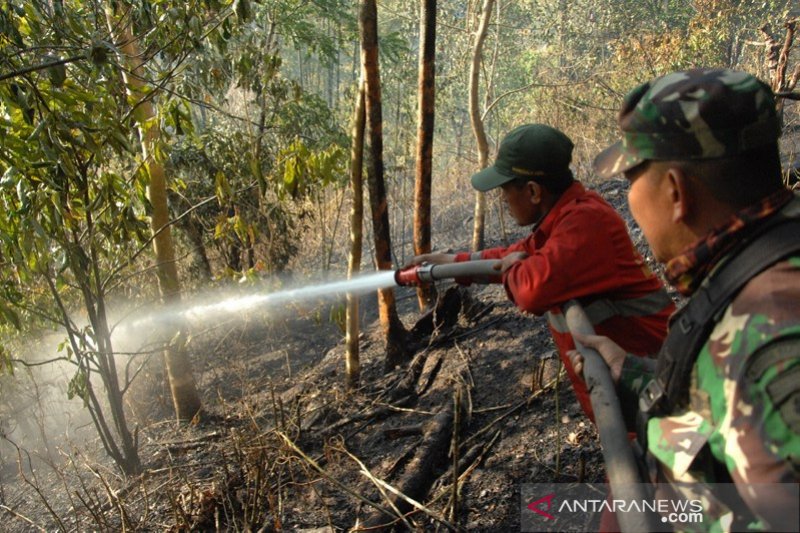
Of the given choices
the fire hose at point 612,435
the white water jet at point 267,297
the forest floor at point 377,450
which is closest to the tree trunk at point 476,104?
the forest floor at point 377,450

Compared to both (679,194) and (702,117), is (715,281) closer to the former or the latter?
(679,194)

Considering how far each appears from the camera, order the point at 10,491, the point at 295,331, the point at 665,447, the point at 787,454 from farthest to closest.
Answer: the point at 295,331
the point at 10,491
the point at 665,447
the point at 787,454

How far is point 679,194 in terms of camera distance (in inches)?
40.1

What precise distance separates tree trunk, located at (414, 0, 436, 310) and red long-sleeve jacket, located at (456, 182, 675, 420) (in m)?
2.63

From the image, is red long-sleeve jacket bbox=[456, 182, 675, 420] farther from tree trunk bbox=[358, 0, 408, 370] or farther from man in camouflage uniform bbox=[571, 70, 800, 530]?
tree trunk bbox=[358, 0, 408, 370]

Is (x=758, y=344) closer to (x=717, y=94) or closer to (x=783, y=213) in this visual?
(x=783, y=213)

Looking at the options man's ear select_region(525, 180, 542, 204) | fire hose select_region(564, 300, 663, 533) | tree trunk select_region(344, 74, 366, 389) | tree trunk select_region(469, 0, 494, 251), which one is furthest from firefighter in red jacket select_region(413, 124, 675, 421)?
tree trunk select_region(469, 0, 494, 251)

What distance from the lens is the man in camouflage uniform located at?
763 mm

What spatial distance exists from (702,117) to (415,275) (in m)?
1.85

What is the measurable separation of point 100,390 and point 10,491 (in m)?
1.85

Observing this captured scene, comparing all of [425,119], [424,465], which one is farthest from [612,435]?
[425,119]

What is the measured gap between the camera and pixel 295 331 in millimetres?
9711

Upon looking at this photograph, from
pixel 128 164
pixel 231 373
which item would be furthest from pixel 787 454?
pixel 231 373

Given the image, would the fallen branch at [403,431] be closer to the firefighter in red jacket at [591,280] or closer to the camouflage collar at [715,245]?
the firefighter in red jacket at [591,280]
